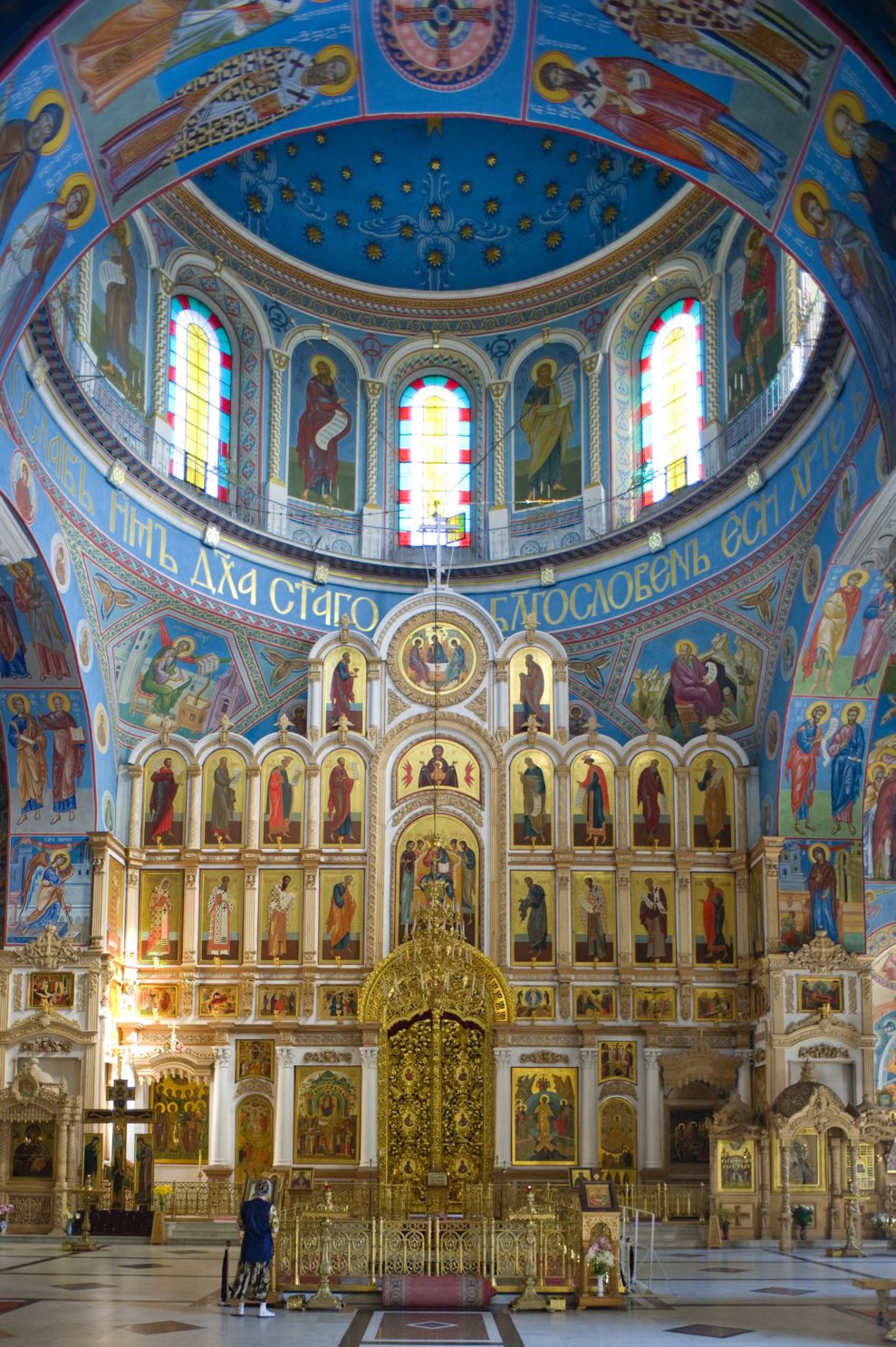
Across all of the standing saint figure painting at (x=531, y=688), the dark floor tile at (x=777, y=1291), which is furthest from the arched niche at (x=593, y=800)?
the dark floor tile at (x=777, y=1291)

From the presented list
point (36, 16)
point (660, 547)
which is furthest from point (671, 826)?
point (36, 16)

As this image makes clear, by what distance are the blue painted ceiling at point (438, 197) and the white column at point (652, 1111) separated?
16594mm

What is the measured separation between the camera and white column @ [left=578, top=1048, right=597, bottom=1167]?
1086 inches

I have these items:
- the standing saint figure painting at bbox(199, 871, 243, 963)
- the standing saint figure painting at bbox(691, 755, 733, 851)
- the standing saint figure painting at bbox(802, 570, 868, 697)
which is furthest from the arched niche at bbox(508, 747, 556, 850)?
the standing saint figure painting at bbox(802, 570, 868, 697)

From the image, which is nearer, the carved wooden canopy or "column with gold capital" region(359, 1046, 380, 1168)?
"column with gold capital" region(359, 1046, 380, 1168)

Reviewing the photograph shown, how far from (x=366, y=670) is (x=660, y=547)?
20.6ft

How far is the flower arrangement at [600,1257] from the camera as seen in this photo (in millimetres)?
16853

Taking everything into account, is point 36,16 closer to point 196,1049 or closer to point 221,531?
point 221,531

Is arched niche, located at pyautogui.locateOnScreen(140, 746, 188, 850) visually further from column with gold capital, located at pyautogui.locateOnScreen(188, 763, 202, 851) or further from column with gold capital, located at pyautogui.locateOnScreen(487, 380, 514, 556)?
column with gold capital, located at pyautogui.locateOnScreen(487, 380, 514, 556)

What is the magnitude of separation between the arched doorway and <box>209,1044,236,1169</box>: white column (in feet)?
8.69

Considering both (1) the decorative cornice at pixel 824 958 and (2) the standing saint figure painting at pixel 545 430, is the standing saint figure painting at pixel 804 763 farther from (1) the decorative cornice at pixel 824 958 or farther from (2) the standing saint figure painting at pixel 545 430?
(2) the standing saint figure painting at pixel 545 430

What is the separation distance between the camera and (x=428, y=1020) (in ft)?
93.7

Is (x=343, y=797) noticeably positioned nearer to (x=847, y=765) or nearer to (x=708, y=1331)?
(x=847, y=765)

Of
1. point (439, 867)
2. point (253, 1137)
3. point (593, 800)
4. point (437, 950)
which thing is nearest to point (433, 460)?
point (593, 800)
